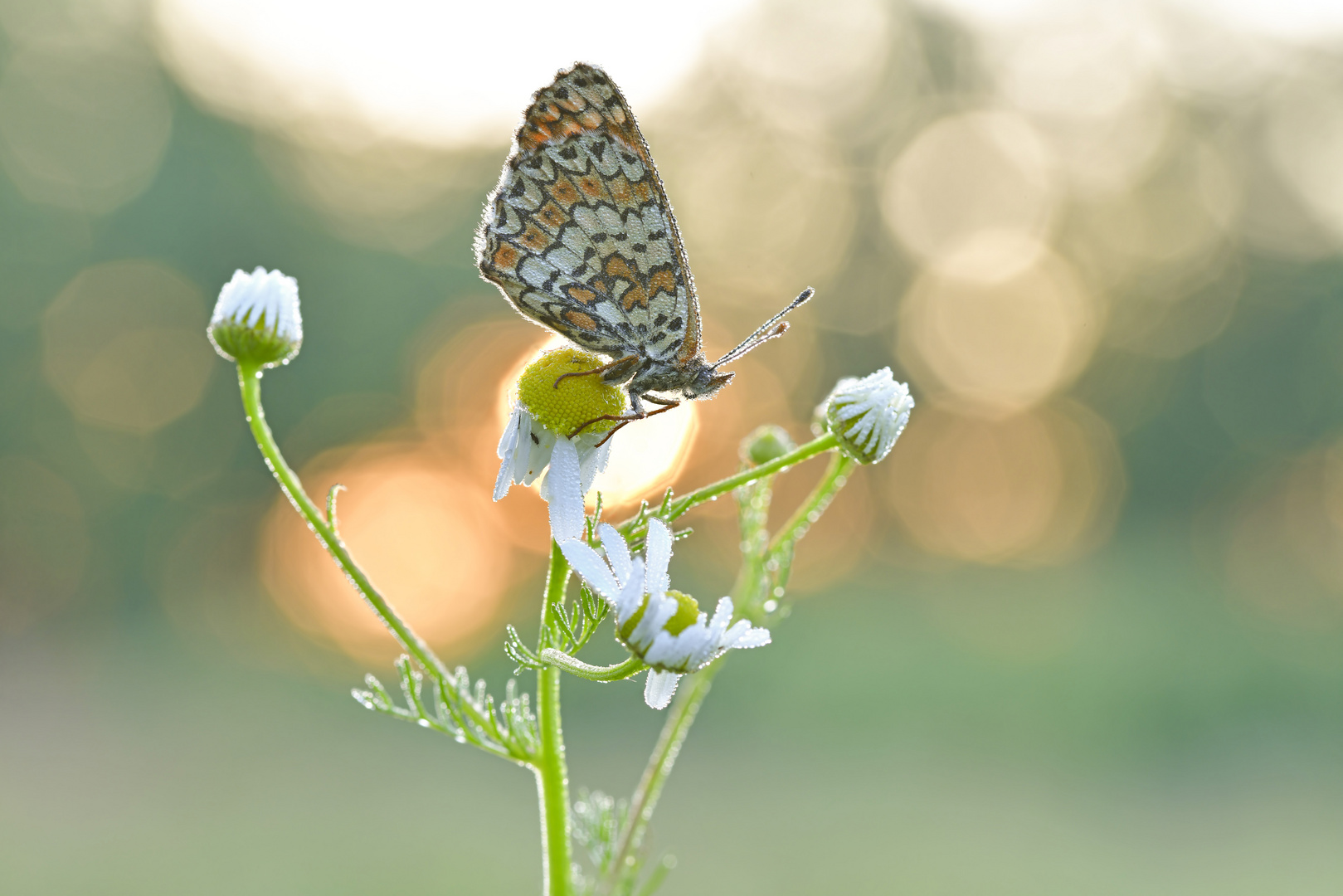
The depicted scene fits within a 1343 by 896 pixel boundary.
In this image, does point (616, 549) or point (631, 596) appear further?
point (616, 549)

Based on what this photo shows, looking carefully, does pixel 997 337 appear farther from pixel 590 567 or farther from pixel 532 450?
pixel 590 567

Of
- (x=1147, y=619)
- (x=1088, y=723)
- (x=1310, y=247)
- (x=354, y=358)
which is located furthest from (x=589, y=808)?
(x=1310, y=247)

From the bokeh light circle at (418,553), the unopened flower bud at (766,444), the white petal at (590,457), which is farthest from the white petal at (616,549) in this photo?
the bokeh light circle at (418,553)

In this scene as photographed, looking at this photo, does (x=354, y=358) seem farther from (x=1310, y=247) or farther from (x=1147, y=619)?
(x=1310, y=247)

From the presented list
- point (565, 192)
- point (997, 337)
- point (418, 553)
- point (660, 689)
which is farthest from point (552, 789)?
point (997, 337)

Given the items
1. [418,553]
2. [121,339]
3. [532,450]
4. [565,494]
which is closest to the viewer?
[565,494]

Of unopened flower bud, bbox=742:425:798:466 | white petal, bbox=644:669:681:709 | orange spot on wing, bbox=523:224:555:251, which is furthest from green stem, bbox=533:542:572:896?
unopened flower bud, bbox=742:425:798:466

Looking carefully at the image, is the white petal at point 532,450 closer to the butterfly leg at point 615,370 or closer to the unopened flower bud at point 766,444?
the butterfly leg at point 615,370
